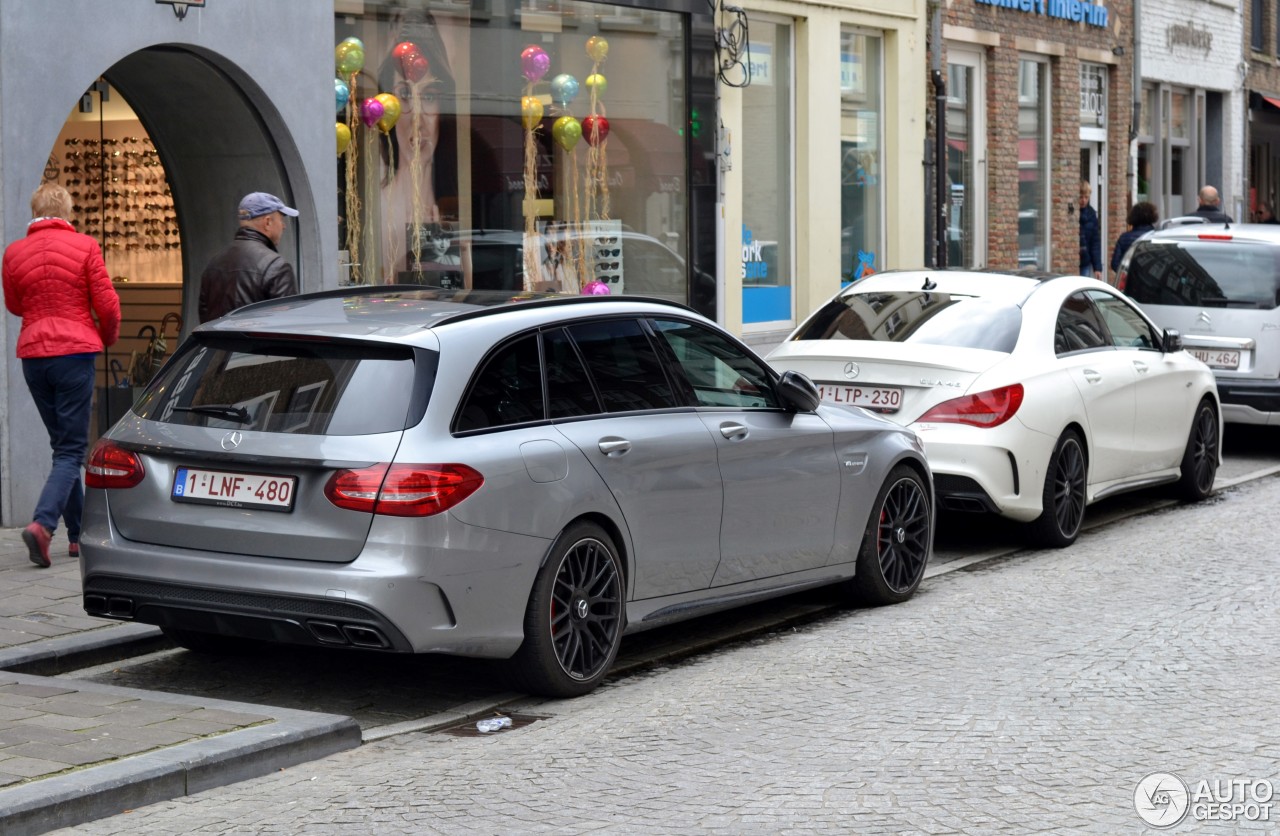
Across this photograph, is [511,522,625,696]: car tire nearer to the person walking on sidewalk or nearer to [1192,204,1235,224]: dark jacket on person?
the person walking on sidewalk

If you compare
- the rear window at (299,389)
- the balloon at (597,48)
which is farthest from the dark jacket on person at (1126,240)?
the rear window at (299,389)

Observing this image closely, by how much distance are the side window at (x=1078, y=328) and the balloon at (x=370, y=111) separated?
5679mm

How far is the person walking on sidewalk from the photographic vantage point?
9320 millimetres

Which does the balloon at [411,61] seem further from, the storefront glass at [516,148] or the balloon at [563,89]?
the balloon at [563,89]

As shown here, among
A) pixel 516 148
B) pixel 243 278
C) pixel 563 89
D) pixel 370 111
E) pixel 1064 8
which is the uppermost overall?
pixel 1064 8

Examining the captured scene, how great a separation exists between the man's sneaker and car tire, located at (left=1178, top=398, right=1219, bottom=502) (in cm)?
739

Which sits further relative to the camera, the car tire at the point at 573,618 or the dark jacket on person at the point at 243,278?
the dark jacket on person at the point at 243,278

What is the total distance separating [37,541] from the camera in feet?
30.2

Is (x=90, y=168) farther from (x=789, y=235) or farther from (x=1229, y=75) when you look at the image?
(x=1229, y=75)

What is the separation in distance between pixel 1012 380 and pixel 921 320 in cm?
79

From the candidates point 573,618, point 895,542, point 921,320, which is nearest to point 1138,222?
point 921,320

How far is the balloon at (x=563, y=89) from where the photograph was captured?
1606 cm

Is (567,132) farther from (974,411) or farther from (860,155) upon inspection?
(974,411)

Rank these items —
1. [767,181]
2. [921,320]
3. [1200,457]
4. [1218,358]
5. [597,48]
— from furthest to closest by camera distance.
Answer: [767,181] < [597,48] < [1218,358] < [1200,457] < [921,320]
